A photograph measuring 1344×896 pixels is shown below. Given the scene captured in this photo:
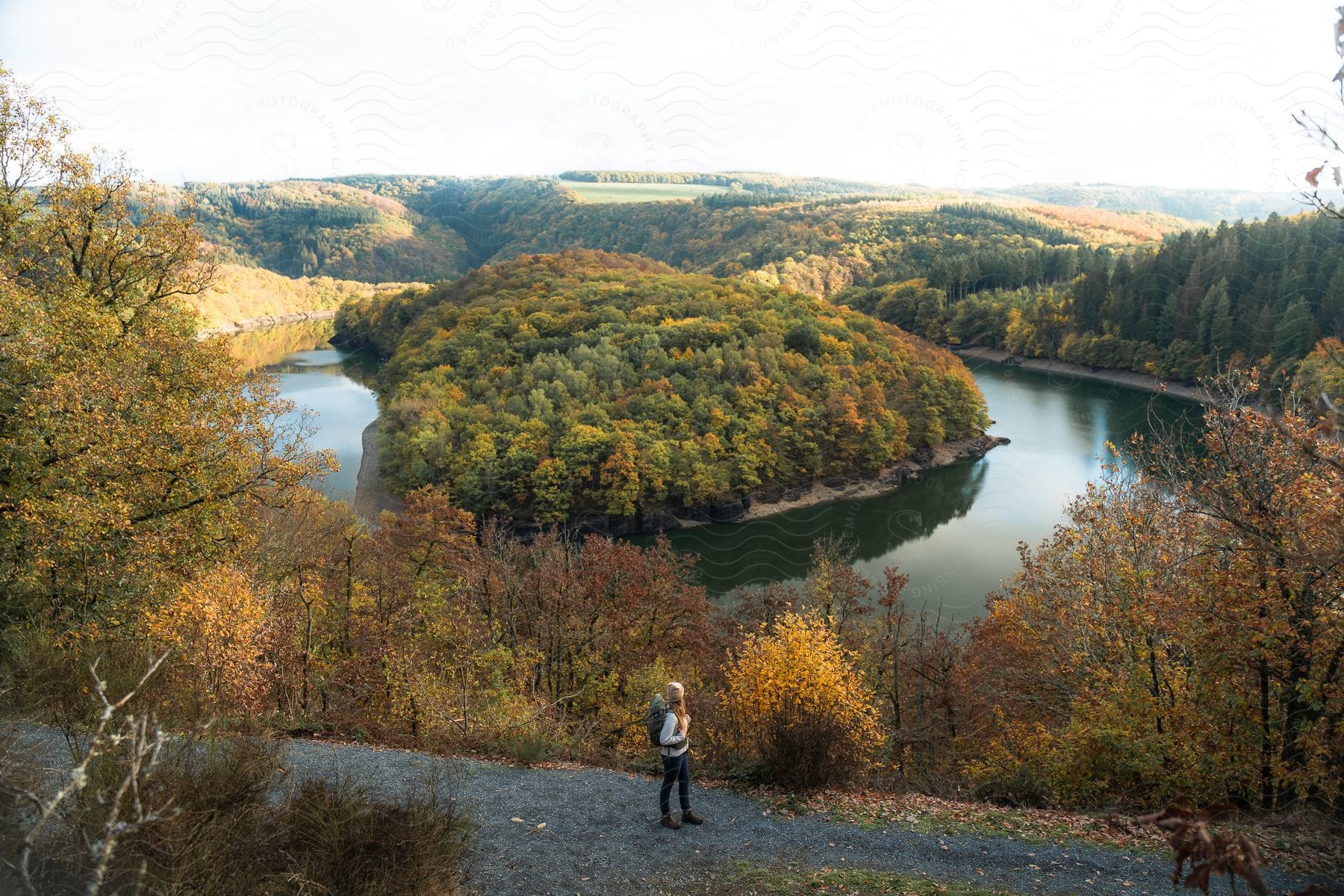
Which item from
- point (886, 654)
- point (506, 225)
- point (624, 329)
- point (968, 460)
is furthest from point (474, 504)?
point (506, 225)

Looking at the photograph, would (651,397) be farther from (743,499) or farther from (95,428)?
(95,428)

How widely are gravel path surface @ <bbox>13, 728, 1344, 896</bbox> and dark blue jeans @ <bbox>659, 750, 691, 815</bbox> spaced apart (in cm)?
25

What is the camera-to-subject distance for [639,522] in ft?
120

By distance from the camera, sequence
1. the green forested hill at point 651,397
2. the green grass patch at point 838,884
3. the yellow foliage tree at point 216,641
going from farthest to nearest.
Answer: the green forested hill at point 651,397
the yellow foliage tree at point 216,641
the green grass patch at point 838,884

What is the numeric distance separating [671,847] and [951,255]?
370 feet

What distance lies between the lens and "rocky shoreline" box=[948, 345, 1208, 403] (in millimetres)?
57219

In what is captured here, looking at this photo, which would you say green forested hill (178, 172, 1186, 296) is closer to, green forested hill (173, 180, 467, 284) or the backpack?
green forested hill (173, 180, 467, 284)

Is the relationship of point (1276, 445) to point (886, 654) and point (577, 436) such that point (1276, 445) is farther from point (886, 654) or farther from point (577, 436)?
point (577, 436)

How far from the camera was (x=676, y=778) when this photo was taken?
7.04 m

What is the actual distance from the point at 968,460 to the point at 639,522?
20670mm

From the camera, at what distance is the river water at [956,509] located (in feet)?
99.5

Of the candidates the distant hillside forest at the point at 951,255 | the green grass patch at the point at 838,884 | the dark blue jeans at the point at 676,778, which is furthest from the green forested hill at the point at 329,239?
the green grass patch at the point at 838,884

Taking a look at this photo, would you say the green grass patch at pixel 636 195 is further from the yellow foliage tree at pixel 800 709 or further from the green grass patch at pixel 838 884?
the green grass patch at pixel 838 884

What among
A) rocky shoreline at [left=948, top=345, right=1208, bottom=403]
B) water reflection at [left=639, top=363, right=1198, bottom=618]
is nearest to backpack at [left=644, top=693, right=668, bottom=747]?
water reflection at [left=639, top=363, right=1198, bottom=618]
